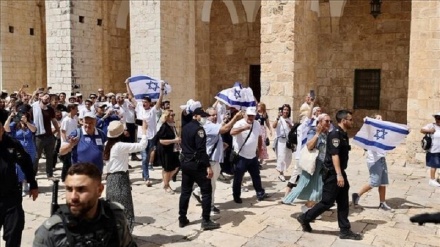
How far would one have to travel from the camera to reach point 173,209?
20.9 ft

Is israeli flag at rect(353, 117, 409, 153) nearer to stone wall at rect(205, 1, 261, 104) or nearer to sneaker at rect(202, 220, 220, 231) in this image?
sneaker at rect(202, 220, 220, 231)

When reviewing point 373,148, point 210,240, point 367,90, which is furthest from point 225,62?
point 210,240

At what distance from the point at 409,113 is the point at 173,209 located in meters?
6.20

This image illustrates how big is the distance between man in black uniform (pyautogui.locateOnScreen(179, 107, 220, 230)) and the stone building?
5.84m

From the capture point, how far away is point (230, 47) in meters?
17.6

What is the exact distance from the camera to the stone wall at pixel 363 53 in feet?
46.2

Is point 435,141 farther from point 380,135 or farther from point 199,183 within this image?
point 199,183

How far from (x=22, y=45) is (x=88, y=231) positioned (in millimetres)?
16578

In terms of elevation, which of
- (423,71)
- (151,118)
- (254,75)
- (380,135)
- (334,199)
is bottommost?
(334,199)

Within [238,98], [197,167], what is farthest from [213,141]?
[238,98]

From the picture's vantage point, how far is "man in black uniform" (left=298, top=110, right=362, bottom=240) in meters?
5.01

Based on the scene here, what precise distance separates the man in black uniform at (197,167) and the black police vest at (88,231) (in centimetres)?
312

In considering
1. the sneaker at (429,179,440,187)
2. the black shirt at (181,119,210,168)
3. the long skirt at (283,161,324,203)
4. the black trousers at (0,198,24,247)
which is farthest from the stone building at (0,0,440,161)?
the black trousers at (0,198,24,247)

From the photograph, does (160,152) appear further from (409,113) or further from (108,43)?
(108,43)
